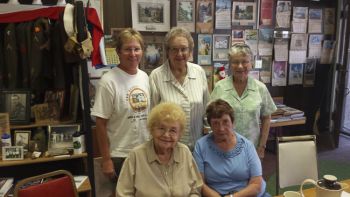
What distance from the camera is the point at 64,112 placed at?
2.62 meters

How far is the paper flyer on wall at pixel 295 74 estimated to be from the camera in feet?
13.7

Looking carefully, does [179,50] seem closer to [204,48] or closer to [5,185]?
[5,185]

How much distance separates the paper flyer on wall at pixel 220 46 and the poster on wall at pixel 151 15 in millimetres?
613

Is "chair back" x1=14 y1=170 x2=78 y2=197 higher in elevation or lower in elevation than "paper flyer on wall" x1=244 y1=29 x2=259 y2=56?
lower

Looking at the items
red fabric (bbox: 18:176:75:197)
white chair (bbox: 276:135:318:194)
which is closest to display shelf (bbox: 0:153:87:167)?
red fabric (bbox: 18:176:75:197)

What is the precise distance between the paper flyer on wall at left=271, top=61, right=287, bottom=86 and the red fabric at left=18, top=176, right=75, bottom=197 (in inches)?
120

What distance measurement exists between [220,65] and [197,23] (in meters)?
0.55

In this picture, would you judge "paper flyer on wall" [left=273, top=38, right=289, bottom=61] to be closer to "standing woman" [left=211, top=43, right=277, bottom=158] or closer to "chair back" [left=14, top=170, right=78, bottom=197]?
"standing woman" [left=211, top=43, right=277, bottom=158]

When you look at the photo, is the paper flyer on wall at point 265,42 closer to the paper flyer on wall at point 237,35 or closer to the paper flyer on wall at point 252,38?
the paper flyer on wall at point 252,38

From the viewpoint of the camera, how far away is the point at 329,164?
148 inches

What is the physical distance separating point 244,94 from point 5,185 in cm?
179

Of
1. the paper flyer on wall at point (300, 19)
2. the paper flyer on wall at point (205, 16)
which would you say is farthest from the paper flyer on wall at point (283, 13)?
the paper flyer on wall at point (205, 16)

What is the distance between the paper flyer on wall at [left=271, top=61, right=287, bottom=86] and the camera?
13.3ft

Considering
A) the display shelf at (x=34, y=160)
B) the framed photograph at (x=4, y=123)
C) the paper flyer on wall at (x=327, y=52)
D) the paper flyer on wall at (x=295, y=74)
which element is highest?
the paper flyer on wall at (x=327, y=52)
